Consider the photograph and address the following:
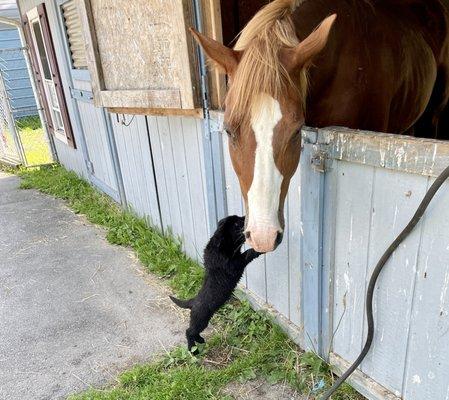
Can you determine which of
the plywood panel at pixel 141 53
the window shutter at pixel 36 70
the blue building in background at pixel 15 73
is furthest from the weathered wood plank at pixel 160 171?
the blue building in background at pixel 15 73

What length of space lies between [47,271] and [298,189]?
102 inches

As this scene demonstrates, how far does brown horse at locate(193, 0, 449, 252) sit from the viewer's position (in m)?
1.37

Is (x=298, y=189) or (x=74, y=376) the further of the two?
(x=74, y=376)

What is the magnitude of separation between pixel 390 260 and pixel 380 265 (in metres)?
0.04

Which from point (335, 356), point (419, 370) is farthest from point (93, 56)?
point (419, 370)

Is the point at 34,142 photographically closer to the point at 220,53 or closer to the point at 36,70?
the point at 36,70

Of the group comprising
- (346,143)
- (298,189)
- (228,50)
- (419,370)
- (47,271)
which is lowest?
(47,271)

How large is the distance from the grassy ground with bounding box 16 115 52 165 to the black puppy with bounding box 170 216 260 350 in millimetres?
6081

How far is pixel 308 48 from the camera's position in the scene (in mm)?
1373

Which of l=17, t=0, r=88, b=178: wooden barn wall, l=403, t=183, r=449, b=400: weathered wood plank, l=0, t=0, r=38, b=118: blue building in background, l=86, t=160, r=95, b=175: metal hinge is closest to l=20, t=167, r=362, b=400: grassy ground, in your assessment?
l=403, t=183, r=449, b=400: weathered wood plank

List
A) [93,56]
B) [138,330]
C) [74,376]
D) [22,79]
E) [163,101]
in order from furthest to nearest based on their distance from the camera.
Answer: [22,79] < [93,56] < [138,330] < [163,101] < [74,376]

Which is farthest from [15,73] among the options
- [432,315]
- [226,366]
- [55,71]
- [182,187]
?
[432,315]

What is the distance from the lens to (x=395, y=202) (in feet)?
4.75

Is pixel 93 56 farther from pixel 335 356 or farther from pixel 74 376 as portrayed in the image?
pixel 335 356
